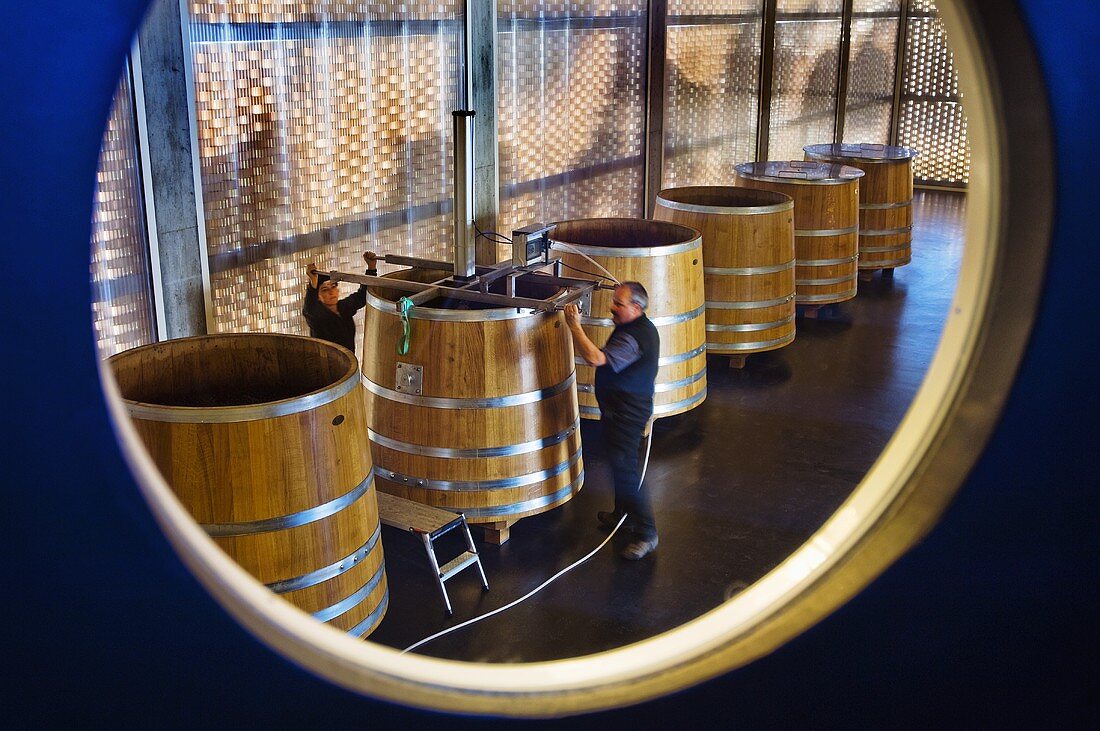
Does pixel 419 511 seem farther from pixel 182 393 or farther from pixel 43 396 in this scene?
pixel 43 396

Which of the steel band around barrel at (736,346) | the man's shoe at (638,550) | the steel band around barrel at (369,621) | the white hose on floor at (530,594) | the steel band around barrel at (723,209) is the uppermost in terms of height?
the steel band around barrel at (723,209)

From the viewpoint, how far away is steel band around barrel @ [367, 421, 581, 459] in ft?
14.4

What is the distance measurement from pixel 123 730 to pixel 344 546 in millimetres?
1942

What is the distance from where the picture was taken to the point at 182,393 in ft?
11.9

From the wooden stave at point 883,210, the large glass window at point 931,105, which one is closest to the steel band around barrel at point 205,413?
the wooden stave at point 883,210

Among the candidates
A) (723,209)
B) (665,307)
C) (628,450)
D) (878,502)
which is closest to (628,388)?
(628,450)

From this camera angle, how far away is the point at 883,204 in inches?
372

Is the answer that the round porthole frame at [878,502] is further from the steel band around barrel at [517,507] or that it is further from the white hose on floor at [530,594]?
the steel band around barrel at [517,507]

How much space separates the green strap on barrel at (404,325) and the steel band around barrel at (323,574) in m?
1.13

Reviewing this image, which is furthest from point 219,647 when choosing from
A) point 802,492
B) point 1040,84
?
point 802,492

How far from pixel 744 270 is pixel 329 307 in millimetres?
2952

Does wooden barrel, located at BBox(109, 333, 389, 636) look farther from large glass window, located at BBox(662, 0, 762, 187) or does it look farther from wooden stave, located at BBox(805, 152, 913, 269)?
wooden stave, located at BBox(805, 152, 913, 269)

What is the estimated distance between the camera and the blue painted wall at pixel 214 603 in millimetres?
1086

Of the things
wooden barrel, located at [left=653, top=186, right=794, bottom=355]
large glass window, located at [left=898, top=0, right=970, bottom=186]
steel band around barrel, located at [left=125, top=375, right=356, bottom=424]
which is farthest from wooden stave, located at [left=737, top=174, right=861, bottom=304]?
large glass window, located at [left=898, top=0, right=970, bottom=186]
